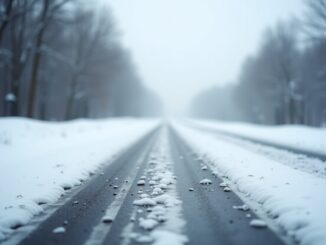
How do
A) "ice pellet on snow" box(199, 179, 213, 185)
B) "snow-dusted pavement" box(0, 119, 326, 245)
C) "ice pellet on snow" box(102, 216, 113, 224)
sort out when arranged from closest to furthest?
1. "snow-dusted pavement" box(0, 119, 326, 245)
2. "ice pellet on snow" box(102, 216, 113, 224)
3. "ice pellet on snow" box(199, 179, 213, 185)

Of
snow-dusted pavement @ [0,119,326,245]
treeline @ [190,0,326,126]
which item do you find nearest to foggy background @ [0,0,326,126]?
treeline @ [190,0,326,126]

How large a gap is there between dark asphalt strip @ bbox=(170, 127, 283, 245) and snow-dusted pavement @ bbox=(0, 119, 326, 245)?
14 millimetres

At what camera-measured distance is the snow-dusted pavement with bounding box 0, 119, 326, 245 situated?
4256mm

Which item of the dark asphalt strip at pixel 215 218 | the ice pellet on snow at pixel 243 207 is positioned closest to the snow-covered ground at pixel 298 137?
the dark asphalt strip at pixel 215 218

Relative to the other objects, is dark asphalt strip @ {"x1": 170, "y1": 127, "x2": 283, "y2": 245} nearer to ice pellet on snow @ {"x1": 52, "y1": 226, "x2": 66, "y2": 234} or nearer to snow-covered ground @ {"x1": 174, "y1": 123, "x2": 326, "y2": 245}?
snow-covered ground @ {"x1": 174, "y1": 123, "x2": 326, "y2": 245}

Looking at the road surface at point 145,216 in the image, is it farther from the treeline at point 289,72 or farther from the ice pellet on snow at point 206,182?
the treeline at point 289,72

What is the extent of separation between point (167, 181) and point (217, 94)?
103702 millimetres

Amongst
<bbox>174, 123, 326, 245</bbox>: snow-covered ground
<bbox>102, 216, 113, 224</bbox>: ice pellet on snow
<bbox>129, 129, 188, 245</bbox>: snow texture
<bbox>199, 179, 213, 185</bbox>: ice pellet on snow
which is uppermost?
<bbox>174, 123, 326, 245</bbox>: snow-covered ground

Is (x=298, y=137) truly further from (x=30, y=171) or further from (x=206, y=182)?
(x=30, y=171)

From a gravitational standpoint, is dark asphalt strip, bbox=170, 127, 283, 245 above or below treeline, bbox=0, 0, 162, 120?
below

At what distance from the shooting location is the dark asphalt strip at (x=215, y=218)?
409 cm

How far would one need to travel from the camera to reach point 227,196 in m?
6.29

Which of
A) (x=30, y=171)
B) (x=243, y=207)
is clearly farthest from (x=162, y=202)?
(x=30, y=171)

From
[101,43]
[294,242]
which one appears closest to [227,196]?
[294,242]
